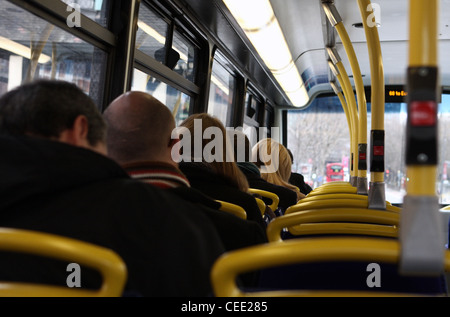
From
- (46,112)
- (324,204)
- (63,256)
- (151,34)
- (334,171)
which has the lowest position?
(63,256)

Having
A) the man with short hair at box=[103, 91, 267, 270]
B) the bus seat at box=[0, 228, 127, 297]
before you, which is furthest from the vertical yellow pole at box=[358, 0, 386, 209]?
the bus seat at box=[0, 228, 127, 297]

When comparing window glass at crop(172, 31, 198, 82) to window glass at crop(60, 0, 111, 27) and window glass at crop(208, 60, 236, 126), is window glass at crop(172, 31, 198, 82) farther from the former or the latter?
window glass at crop(60, 0, 111, 27)

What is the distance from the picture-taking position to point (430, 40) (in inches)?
33.4

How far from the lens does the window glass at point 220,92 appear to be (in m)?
6.56

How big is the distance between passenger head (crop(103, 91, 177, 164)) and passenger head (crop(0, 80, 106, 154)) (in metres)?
0.47

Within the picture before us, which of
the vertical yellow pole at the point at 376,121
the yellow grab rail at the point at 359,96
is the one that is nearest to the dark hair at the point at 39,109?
the vertical yellow pole at the point at 376,121

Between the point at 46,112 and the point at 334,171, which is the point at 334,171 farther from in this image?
the point at 46,112

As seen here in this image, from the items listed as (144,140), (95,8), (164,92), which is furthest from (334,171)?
(144,140)

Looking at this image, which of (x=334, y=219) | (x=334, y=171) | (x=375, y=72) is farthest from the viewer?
(x=334, y=171)

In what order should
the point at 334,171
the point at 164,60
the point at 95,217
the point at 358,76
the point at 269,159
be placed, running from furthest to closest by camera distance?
the point at 334,171
the point at 269,159
the point at 164,60
the point at 358,76
the point at 95,217

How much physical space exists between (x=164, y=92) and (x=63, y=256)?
12.5 ft

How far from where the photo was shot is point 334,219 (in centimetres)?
159

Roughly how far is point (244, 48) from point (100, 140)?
4.96 m

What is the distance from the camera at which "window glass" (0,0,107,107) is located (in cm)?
247
